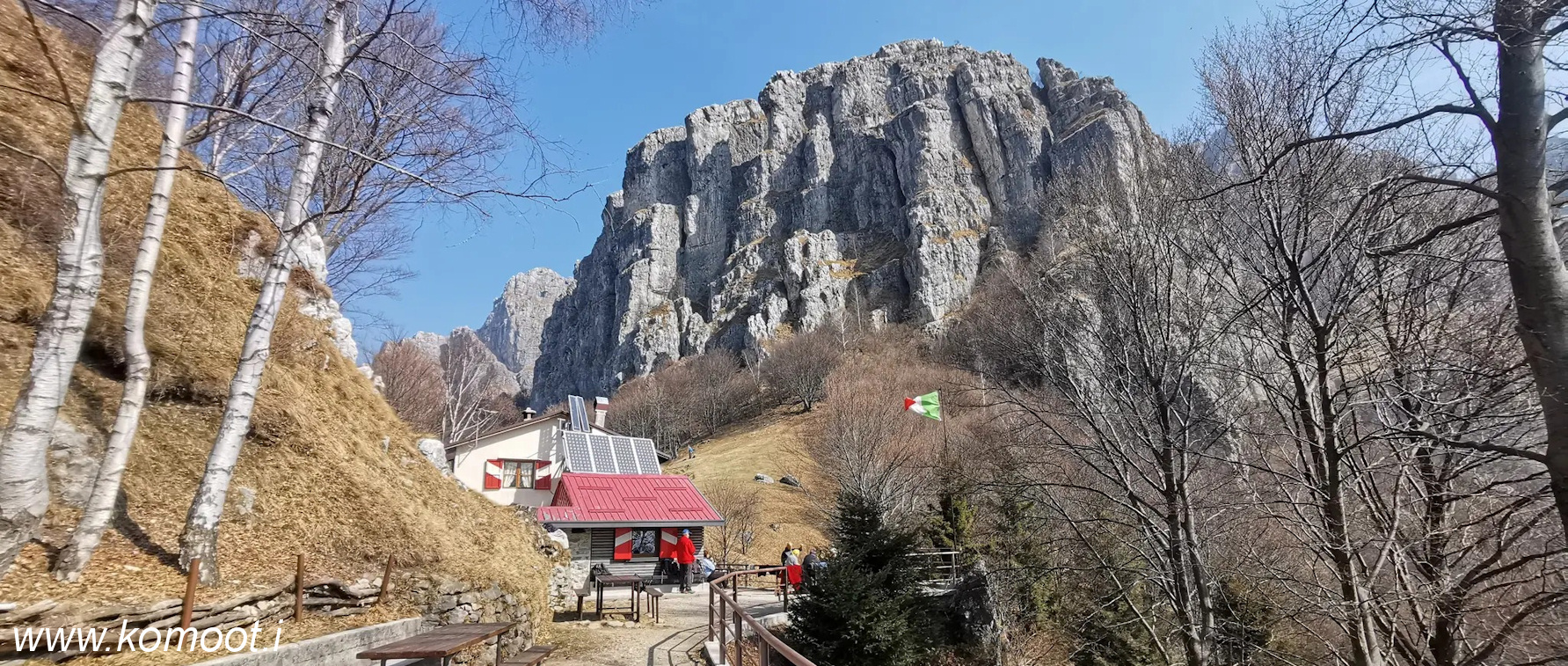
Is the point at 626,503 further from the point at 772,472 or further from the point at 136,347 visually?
the point at 772,472

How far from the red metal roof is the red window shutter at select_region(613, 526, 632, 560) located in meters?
0.62

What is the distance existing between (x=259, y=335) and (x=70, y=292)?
1740 mm

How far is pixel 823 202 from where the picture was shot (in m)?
104

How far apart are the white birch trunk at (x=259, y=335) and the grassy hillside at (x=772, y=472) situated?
26.0 m

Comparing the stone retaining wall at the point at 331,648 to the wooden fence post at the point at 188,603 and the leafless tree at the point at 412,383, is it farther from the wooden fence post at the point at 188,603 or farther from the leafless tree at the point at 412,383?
the leafless tree at the point at 412,383

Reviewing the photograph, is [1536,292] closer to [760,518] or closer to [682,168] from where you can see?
[760,518]

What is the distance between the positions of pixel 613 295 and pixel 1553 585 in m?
116

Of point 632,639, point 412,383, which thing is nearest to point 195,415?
point 632,639

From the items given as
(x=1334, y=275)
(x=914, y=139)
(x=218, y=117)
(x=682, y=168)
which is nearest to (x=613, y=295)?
(x=682, y=168)

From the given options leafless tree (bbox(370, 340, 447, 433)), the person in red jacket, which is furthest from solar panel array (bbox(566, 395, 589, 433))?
the person in red jacket

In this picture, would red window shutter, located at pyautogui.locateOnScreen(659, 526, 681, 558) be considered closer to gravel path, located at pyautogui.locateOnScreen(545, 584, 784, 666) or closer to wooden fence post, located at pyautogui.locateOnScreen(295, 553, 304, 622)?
gravel path, located at pyautogui.locateOnScreen(545, 584, 784, 666)

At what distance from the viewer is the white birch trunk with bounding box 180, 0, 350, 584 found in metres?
5.82

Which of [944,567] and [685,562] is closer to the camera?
[944,567]

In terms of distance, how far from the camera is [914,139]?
9662 cm
